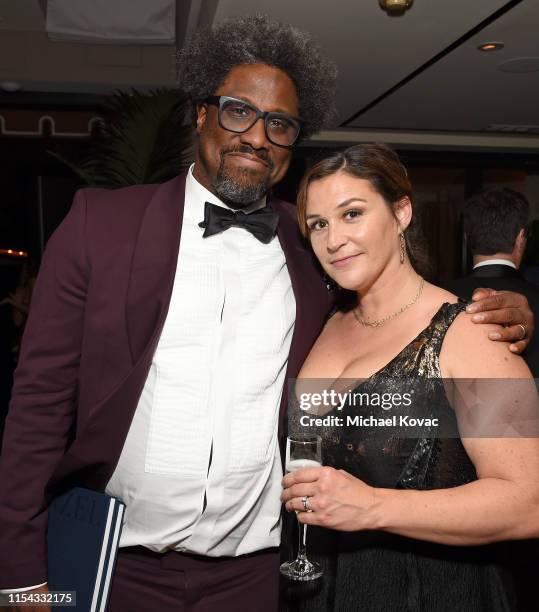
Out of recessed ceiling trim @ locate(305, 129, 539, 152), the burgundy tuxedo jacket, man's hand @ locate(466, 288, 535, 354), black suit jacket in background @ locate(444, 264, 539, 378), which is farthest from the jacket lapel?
recessed ceiling trim @ locate(305, 129, 539, 152)

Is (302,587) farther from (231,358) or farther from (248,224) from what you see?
(248,224)

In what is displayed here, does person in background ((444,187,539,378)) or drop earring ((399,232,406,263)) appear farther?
person in background ((444,187,539,378))

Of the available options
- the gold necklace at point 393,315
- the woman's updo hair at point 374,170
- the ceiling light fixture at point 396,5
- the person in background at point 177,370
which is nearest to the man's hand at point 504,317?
the person in background at point 177,370

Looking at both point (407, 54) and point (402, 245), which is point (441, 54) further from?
point (402, 245)

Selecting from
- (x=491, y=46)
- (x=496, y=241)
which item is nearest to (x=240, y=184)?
(x=496, y=241)

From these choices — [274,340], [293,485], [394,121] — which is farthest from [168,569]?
[394,121]

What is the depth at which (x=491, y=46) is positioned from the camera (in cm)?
449

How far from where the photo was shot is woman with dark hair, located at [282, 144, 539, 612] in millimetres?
1391

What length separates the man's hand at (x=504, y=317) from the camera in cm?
150

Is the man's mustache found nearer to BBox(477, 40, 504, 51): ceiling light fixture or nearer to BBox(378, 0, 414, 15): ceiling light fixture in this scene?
BBox(378, 0, 414, 15): ceiling light fixture

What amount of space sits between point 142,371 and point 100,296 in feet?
0.70

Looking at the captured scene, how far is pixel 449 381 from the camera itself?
4.85 feet

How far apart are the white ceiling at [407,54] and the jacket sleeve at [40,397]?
257 centimetres

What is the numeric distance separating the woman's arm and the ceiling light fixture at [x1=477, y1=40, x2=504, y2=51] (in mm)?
3748
